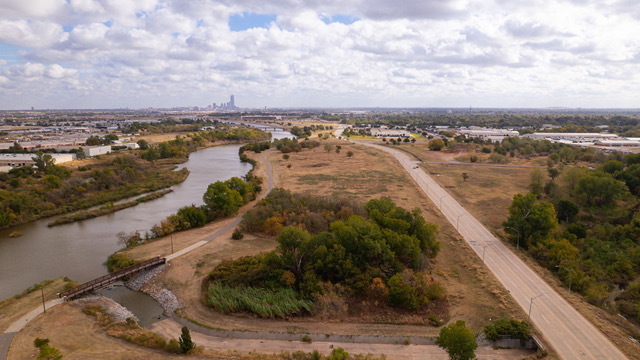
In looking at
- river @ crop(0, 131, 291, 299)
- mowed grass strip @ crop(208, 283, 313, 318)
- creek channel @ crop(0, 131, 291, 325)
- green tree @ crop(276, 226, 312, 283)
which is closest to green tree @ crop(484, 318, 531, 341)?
mowed grass strip @ crop(208, 283, 313, 318)

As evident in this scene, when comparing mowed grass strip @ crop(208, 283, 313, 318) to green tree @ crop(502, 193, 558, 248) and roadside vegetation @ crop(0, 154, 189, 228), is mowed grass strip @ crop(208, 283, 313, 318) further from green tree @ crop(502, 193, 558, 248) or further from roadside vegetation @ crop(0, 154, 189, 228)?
roadside vegetation @ crop(0, 154, 189, 228)

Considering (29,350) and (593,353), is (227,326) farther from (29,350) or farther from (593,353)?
(593,353)

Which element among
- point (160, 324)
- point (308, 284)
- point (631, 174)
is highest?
point (631, 174)

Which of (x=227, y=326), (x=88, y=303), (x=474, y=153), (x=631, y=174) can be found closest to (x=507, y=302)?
(x=227, y=326)

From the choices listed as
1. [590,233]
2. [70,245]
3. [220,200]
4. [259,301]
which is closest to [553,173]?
[590,233]

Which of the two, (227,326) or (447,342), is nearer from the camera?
(447,342)

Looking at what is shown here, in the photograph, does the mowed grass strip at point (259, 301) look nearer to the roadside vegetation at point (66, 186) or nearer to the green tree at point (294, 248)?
the green tree at point (294, 248)
